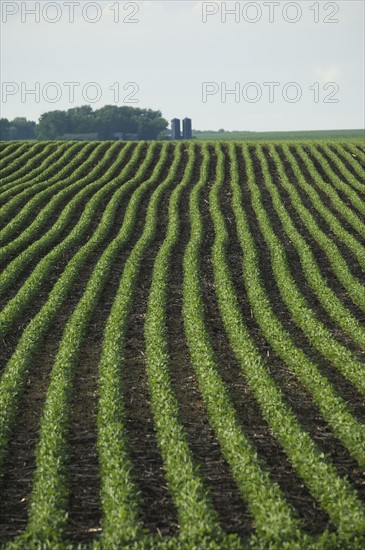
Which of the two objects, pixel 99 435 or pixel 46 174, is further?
pixel 46 174

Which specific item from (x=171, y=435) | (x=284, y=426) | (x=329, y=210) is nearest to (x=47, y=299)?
(x=171, y=435)

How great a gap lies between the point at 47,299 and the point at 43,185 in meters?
17.0

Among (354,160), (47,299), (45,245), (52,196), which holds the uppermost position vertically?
(354,160)

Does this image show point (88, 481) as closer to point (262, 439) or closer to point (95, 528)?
point (95, 528)

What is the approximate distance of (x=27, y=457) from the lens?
11.1 metres

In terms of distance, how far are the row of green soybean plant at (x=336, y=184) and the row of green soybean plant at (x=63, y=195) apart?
37.8 ft

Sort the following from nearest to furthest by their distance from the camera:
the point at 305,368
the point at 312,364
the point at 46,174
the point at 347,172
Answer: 1. the point at 305,368
2. the point at 312,364
3. the point at 347,172
4. the point at 46,174

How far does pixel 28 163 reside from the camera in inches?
Answer: 1661

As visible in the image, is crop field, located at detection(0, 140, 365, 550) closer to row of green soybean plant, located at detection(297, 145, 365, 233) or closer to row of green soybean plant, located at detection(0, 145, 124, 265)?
Answer: row of green soybean plant, located at detection(0, 145, 124, 265)

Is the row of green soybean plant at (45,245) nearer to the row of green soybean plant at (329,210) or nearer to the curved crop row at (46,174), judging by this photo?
the curved crop row at (46,174)

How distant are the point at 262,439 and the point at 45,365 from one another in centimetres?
565

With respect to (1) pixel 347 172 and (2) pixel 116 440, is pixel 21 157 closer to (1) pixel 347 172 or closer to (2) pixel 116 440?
(1) pixel 347 172

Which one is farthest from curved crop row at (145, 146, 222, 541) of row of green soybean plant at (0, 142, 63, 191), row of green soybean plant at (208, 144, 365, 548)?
row of green soybean plant at (0, 142, 63, 191)

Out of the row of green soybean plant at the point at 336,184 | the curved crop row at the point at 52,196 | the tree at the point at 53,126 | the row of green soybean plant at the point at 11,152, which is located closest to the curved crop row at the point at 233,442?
the curved crop row at the point at 52,196
